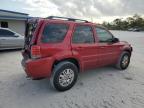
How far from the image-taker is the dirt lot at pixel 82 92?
3.96 metres

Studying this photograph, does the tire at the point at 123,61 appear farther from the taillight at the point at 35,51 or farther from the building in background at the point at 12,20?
the building in background at the point at 12,20

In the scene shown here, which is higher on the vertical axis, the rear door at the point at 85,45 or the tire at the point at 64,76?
the rear door at the point at 85,45

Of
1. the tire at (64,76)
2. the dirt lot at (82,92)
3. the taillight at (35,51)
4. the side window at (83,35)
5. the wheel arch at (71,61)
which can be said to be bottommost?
the dirt lot at (82,92)

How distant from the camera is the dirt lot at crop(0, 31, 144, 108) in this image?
396cm

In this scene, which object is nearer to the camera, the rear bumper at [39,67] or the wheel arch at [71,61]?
the rear bumper at [39,67]

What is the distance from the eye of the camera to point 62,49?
4383 mm

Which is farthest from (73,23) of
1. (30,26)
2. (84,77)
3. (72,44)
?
(84,77)

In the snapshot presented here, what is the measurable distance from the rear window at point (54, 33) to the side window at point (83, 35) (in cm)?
36

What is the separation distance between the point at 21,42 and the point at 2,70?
187 inches

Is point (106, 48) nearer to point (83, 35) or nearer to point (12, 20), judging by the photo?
point (83, 35)

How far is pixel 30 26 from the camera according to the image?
4840mm

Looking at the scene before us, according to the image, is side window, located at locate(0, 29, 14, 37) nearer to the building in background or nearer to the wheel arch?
the wheel arch

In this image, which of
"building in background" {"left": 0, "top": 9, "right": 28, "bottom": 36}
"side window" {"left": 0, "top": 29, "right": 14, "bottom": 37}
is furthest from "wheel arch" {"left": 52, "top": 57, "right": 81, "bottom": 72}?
"building in background" {"left": 0, "top": 9, "right": 28, "bottom": 36}

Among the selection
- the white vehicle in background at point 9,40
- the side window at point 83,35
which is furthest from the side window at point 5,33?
the side window at point 83,35
